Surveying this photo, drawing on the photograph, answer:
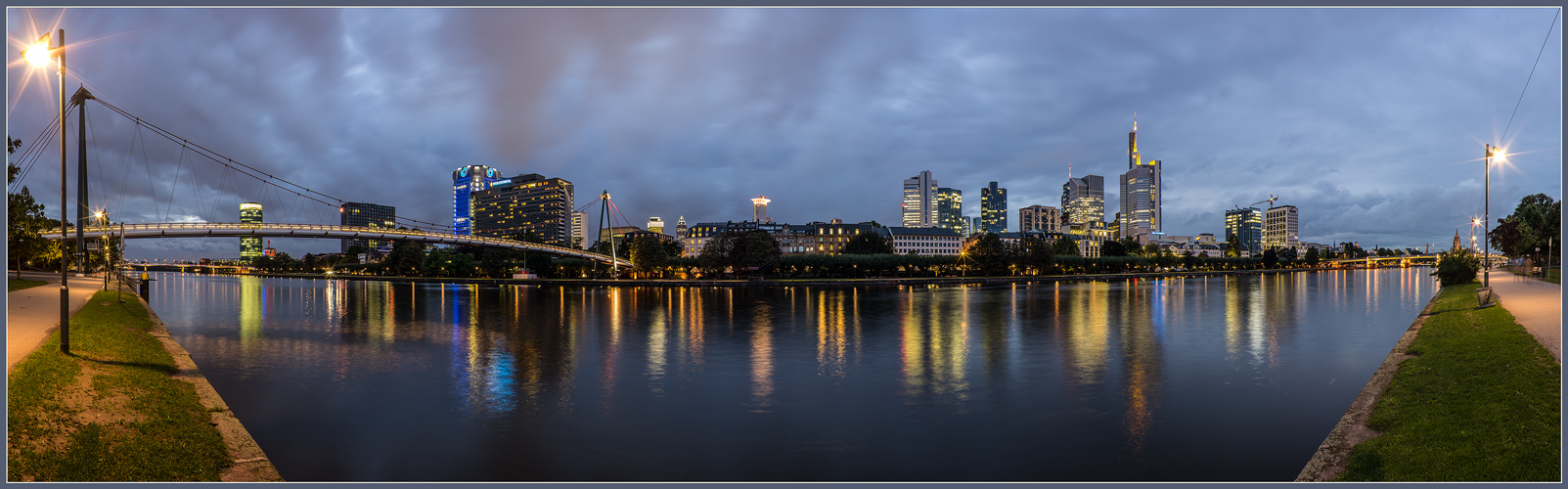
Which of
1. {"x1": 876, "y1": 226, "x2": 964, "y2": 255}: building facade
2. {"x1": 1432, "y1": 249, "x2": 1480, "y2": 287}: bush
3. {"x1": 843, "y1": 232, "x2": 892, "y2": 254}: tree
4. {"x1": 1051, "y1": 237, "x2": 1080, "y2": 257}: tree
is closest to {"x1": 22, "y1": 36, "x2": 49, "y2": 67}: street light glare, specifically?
{"x1": 1432, "y1": 249, "x2": 1480, "y2": 287}: bush

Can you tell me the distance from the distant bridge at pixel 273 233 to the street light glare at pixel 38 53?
44.8m

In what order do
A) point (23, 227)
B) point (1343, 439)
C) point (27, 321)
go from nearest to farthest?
point (1343, 439) → point (27, 321) → point (23, 227)

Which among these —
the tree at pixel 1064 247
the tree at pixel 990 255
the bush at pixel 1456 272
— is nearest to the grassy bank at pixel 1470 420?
the bush at pixel 1456 272

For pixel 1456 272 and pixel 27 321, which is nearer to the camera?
pixel 27 321

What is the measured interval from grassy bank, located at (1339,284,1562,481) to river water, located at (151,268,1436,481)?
107 cm

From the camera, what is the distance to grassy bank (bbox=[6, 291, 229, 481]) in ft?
21.3

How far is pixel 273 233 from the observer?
63656 millimetres

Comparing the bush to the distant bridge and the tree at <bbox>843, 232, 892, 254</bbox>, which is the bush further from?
the tree at <bbox>843, 232, 892, 254</bbox>

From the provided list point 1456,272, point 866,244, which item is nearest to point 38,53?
point 1456,272

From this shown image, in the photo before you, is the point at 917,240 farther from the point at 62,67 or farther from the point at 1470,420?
the point at 62,67

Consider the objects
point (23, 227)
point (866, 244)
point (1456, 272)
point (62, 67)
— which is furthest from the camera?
point (866, 244)

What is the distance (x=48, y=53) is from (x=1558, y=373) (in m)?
23.1

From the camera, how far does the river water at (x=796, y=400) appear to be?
28.5 ft

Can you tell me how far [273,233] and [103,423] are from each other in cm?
7036
